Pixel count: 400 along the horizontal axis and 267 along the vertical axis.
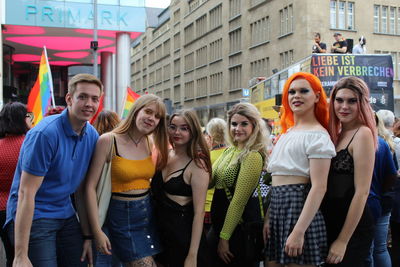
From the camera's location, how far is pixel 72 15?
872 inches

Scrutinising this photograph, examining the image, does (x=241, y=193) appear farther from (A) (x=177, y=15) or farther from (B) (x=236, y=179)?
(A) (x=177, y=15)

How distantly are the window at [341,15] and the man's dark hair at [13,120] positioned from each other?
39.1m

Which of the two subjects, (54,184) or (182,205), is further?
(182,205)

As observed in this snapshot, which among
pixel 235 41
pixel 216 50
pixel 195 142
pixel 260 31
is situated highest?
pixel 216 50

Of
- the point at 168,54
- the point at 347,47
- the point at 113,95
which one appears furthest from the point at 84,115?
the point at 168,54

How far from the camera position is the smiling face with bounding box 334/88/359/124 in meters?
3.41

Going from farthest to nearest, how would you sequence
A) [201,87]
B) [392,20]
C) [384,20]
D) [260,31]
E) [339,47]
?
[201,87] < [260,31] < [392,20] < [384,20] < [339,47]

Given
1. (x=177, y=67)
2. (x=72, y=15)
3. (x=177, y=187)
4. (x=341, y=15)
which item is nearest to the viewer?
(x=177, y=187)

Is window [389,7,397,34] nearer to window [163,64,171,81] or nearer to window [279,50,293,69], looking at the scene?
window [279,50,293,69]

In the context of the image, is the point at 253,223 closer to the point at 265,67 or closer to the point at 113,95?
the point at 113,95

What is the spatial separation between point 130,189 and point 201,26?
2428 inches

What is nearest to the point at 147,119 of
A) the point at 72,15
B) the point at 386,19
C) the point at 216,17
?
the point at 72,15

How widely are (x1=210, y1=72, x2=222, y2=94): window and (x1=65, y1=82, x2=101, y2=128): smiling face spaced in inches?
2112

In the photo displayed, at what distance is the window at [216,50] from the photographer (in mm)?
57781
